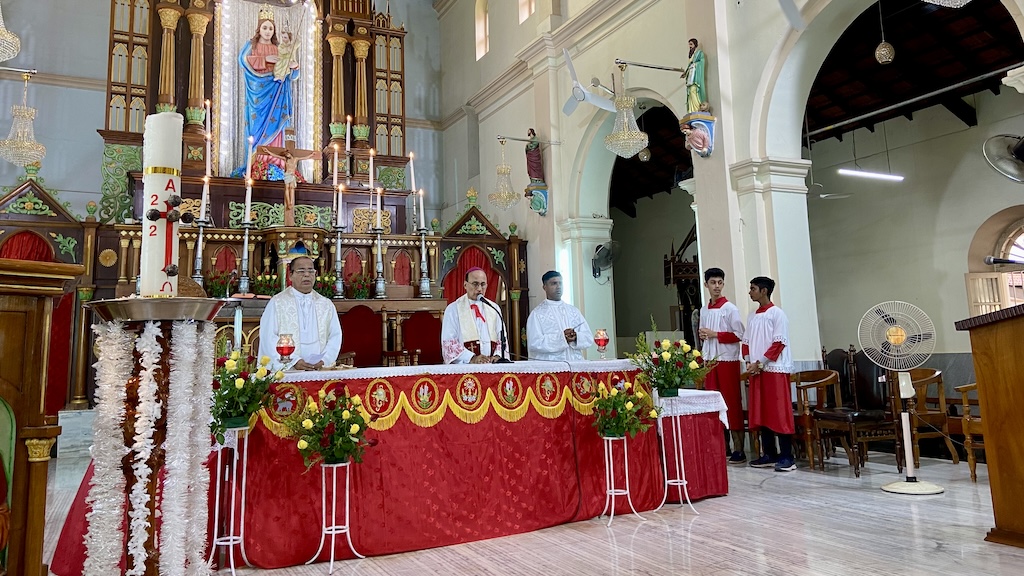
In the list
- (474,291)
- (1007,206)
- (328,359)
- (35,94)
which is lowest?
(328,359)

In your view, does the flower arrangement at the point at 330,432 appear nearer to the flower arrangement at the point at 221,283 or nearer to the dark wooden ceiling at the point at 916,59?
the flower arrangement at the point at 221,283

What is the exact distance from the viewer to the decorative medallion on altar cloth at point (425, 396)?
12.6ft

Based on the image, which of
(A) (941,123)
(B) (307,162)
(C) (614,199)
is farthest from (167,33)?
(A) (941,123)

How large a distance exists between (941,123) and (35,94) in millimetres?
14872

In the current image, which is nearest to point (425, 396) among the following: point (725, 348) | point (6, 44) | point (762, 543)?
point (762, 543)

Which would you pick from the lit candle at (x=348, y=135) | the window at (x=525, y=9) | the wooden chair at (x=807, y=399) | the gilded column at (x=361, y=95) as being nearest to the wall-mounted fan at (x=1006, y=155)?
the wooden chair at (x=807, y=399)

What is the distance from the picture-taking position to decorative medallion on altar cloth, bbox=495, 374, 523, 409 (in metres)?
Result: 4.10

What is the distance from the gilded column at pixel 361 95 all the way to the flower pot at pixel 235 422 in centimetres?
941

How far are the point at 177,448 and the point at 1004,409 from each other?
365 centimetres

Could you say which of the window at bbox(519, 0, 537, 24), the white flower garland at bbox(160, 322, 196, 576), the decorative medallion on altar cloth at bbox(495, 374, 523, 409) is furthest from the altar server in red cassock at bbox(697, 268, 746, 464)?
the window at bbox(519, 0, 537, 24)

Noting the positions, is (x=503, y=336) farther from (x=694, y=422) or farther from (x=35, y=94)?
(x=35, y=94)

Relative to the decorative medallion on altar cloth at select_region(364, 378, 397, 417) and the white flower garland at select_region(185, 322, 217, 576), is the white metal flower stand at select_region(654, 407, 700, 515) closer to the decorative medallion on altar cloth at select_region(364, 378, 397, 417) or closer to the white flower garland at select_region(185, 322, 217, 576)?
the decorative medallion on altar cloth at select_region(364, 378, 397, 417)

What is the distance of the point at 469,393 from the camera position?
4000 millimetres

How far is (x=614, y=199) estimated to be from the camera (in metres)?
17.0
